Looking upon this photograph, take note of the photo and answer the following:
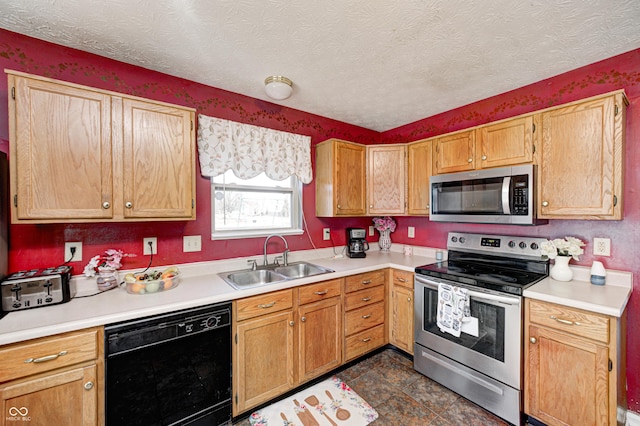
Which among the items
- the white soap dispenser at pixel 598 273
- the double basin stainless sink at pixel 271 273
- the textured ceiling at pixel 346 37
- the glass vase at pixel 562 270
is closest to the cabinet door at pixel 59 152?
the textured ceiling at pixel 346 37

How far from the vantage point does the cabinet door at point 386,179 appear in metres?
2.90

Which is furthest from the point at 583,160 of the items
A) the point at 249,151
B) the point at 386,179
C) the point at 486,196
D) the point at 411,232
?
the point at 249,151

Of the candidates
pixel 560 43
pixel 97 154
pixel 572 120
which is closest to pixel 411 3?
pixel 560 43

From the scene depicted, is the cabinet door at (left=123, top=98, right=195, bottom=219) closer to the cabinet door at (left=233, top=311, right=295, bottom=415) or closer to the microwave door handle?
the cabinet door at (left=233, top=311, right=295, bottom=415)

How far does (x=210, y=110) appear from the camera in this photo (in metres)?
2.26

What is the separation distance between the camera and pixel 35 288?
1.43m

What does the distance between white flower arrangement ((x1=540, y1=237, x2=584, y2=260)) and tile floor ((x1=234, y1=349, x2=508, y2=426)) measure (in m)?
1.23

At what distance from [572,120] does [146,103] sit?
9.37ft

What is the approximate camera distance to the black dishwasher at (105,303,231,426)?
1401 mm

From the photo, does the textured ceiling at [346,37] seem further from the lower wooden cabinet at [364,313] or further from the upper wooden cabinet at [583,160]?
the lower wooden cabinet at [364,313]

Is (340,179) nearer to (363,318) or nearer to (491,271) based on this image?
(363,318)

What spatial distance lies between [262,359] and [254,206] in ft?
4.38

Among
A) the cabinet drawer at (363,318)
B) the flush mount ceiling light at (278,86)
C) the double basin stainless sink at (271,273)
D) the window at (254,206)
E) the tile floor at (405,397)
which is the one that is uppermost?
the flush mount ceiling light at (278,86)

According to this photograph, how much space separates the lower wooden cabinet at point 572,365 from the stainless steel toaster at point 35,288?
284 cm
